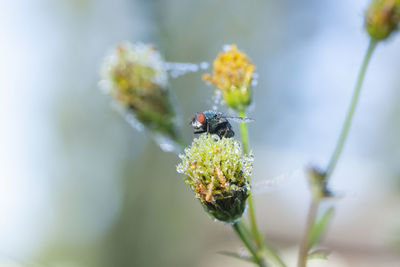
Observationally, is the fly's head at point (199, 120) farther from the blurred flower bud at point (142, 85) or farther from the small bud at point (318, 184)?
the blurred flower bud at point (142, 85)

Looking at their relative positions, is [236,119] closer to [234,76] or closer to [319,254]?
[234,76]

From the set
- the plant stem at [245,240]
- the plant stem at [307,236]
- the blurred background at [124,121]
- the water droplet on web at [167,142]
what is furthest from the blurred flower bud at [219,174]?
the blurred background at [124,121]

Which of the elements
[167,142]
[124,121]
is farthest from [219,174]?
[124,121]

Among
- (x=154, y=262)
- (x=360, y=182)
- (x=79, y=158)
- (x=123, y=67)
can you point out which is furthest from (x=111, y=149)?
(x=123, y=67)

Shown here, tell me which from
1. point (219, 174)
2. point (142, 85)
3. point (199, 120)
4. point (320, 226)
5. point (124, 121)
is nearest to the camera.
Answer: point (219, 174)

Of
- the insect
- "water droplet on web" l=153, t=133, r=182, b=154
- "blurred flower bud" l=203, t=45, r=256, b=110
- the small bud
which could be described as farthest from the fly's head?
"water droplet on web" l=153, t=133, r=182, b=154
